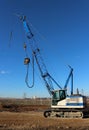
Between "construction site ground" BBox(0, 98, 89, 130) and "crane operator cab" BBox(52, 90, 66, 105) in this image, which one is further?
"crane operator cab" BBox(52, 90, 66, 105)

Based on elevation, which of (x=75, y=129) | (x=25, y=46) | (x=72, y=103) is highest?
(x=25, y=46)

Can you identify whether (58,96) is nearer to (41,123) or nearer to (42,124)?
(41,123)

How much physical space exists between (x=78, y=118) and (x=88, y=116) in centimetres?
214

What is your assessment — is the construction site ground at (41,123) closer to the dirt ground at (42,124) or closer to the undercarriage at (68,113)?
the dirt ground at (42,124)

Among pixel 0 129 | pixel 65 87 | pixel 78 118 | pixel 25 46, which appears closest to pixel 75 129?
pixel 0 129

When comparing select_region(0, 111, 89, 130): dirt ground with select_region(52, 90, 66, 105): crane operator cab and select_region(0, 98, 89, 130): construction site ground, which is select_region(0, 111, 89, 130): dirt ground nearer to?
select_region(0, 98, 89, 130): construction site ground

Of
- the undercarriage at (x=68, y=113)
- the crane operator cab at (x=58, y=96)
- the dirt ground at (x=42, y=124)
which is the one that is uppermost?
the crane operator cab at (x=58, y=96)

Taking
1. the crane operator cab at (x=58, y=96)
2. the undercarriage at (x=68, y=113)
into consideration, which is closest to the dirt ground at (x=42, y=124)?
the undercarriage at (x=68, y=113)

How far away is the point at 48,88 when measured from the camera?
47094 mm

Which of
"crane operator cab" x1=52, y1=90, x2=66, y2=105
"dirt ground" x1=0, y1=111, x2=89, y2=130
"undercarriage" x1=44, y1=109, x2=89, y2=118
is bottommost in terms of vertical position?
"dirt ground" x1=0, y1=111, x2=89, y2=130

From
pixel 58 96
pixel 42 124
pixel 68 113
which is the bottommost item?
pixel 42 124

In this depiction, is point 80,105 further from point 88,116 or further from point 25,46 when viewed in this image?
point 25,46

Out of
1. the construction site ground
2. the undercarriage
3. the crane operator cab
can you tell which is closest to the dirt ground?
the construction site ground

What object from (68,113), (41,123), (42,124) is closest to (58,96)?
(68,113)
